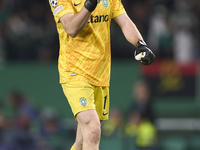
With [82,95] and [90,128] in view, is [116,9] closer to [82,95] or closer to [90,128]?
[82,95]

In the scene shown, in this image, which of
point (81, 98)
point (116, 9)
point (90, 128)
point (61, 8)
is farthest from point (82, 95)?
point (116, 9)

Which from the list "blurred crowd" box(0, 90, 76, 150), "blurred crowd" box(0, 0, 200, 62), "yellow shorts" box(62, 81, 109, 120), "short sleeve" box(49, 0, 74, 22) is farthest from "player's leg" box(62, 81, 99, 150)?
"blurred crowd" box(0, 0, 200, 62)

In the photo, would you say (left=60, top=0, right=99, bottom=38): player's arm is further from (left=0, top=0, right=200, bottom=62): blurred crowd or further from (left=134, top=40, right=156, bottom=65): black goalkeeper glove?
(left=0, top=0, right=200, bottom=62): blurred crowd

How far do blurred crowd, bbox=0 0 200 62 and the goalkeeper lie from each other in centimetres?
675

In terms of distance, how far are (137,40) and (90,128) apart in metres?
1.12

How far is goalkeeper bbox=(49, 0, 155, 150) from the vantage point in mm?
5312

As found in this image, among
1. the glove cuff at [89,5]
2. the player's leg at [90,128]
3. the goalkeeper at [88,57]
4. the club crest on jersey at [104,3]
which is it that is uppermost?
the club crest on jersey at [104,3]

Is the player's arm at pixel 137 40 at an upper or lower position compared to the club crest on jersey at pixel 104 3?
lower

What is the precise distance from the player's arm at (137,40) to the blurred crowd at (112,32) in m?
6.71

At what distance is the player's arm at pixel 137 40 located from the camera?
529cm

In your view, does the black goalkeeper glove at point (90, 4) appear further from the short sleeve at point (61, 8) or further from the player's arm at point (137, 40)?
the player's arm at point (137, 40)

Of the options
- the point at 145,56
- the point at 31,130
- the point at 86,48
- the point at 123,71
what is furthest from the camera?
the point at 123,71

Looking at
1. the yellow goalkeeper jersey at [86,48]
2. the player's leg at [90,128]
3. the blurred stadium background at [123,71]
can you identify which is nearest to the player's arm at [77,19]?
the yellow goalkeeper jersey at [86,48]

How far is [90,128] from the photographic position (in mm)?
5289
